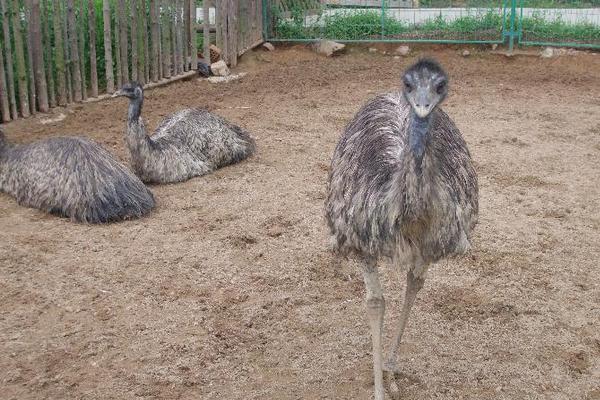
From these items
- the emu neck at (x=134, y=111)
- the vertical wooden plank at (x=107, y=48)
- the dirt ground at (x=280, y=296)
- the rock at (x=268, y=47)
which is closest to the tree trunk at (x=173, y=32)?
the vertical wooden plank at (x=107, y=48)

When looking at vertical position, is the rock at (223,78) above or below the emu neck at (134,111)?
below

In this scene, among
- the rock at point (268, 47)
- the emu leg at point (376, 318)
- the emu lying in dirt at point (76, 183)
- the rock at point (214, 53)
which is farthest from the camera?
the rock at point (268, 47)

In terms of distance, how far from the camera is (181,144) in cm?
581

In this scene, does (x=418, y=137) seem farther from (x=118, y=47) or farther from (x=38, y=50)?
(x=118, y=47)

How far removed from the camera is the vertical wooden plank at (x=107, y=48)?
746 cm

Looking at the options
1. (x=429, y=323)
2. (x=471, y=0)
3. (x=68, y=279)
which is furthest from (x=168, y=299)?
(x=471, y=0)

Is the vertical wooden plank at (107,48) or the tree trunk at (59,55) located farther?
the vertical wooden plank at (107,48)

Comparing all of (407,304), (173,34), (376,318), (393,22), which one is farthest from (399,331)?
(393,22)

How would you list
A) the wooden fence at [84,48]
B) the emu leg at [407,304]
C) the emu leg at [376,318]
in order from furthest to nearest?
the wooden fence at [84,48] → the emu leg at [407,304] → the emu leg at [376,318]

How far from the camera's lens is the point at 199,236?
4566mm

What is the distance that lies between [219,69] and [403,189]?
6939mm

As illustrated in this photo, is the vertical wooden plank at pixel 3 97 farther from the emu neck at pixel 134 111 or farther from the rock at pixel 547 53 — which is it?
the rock at pixel 547 53

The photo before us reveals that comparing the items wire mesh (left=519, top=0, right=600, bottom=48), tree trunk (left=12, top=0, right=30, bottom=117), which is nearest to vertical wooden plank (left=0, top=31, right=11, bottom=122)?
tree trunk (left=12, top=0, right=30, bottom=117)

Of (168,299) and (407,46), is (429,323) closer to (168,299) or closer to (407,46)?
(168,299)
